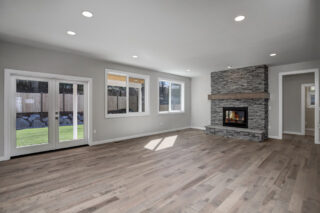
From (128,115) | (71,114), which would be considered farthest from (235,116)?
(71,114)

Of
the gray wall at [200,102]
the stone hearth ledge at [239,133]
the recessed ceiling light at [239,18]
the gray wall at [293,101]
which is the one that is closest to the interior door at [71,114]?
the recessed ceiling light at [239,18]

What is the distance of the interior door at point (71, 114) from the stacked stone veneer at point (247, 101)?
4.81 meters

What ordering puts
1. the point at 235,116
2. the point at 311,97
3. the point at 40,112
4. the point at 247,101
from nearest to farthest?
the point at 40,112, the point at 247,101, the point at 235,116, the point at 311,97

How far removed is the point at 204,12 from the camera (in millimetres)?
2361

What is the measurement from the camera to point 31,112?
3.96 metres

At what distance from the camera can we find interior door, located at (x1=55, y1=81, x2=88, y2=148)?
14.3ft

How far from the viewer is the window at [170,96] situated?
718 centimetres

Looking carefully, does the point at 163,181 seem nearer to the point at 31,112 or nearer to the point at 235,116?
the point at 31,112

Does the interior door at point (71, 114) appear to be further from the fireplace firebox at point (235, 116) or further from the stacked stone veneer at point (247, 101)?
the fireplace firebox at point (235, 116)

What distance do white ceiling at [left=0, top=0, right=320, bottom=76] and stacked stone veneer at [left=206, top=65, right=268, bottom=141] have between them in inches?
56.4

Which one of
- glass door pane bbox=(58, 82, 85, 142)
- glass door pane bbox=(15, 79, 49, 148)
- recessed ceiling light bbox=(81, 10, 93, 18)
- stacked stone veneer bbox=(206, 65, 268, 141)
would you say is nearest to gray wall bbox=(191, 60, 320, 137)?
stacked stone veneer bbox=(206, 65, 268, 141)

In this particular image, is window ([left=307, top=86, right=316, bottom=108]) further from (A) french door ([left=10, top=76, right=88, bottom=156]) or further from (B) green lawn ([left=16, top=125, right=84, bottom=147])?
(B) green lawn ([left=16, top=125, right=84, bottom=147])

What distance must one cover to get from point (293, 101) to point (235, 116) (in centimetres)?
281

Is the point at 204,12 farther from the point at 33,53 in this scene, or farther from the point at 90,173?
the point at 33,53
